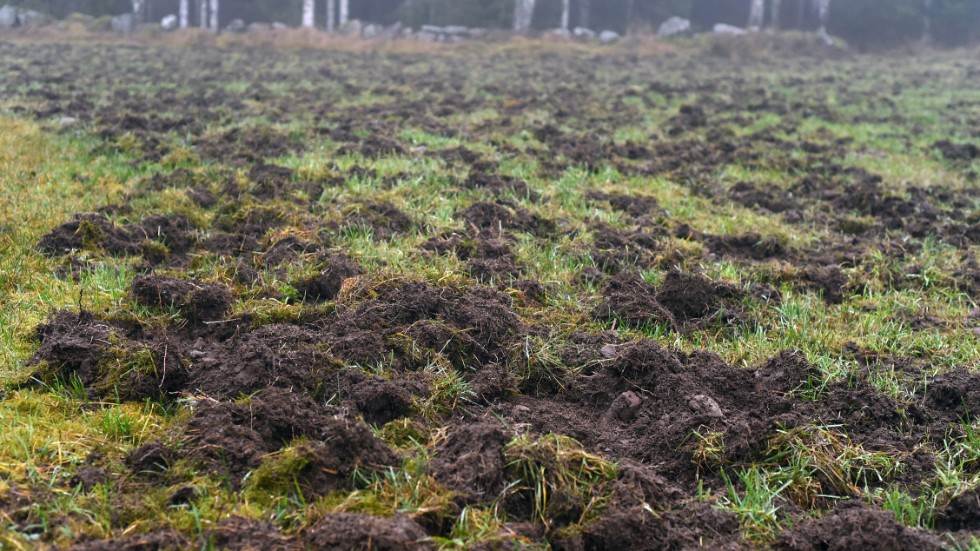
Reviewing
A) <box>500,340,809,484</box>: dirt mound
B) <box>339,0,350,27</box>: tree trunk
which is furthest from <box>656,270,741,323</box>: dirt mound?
<box>339,0,350,27</box>: tree trunk

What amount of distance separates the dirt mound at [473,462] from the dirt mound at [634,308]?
5.54ft

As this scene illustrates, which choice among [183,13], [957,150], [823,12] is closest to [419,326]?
[957,150]

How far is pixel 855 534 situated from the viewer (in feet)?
9.04

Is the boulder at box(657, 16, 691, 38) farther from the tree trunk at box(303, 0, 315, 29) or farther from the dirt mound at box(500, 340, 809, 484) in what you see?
the dirt mound at box(500, 340, 809, 484)

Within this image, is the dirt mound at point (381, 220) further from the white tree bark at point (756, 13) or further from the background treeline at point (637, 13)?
the white tree bark at point (756, 13)

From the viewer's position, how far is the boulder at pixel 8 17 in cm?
3030

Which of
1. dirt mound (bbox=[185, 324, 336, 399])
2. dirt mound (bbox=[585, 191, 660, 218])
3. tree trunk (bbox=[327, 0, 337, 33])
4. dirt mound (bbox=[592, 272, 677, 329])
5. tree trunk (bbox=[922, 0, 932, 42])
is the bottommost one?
dirt mound (bbox=[185, 324, 336, 399])

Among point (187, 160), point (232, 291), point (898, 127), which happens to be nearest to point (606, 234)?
point (232, 291)

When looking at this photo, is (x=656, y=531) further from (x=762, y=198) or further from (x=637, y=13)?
(x=637, y=13)

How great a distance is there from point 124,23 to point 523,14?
56.8ft

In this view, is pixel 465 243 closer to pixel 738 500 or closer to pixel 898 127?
pixel 738 500

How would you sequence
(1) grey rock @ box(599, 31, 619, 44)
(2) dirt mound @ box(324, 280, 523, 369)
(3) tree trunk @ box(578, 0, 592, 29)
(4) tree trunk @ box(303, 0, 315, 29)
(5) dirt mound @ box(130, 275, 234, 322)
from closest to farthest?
(2) dirt mound @ box(324, 280, 523, 369), (5) dirt mound @ box(130, 275, 234, 322), (1) grey rock @ box(599, 31, 619, 44), (4) tree trunk @ box(303, 0, 315, 29), (3) tree trunk @ box(578, 0, 592, 29)

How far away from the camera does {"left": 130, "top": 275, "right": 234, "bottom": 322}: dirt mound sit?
14.3 ft

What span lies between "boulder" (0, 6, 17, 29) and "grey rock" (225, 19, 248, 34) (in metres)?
8.25
